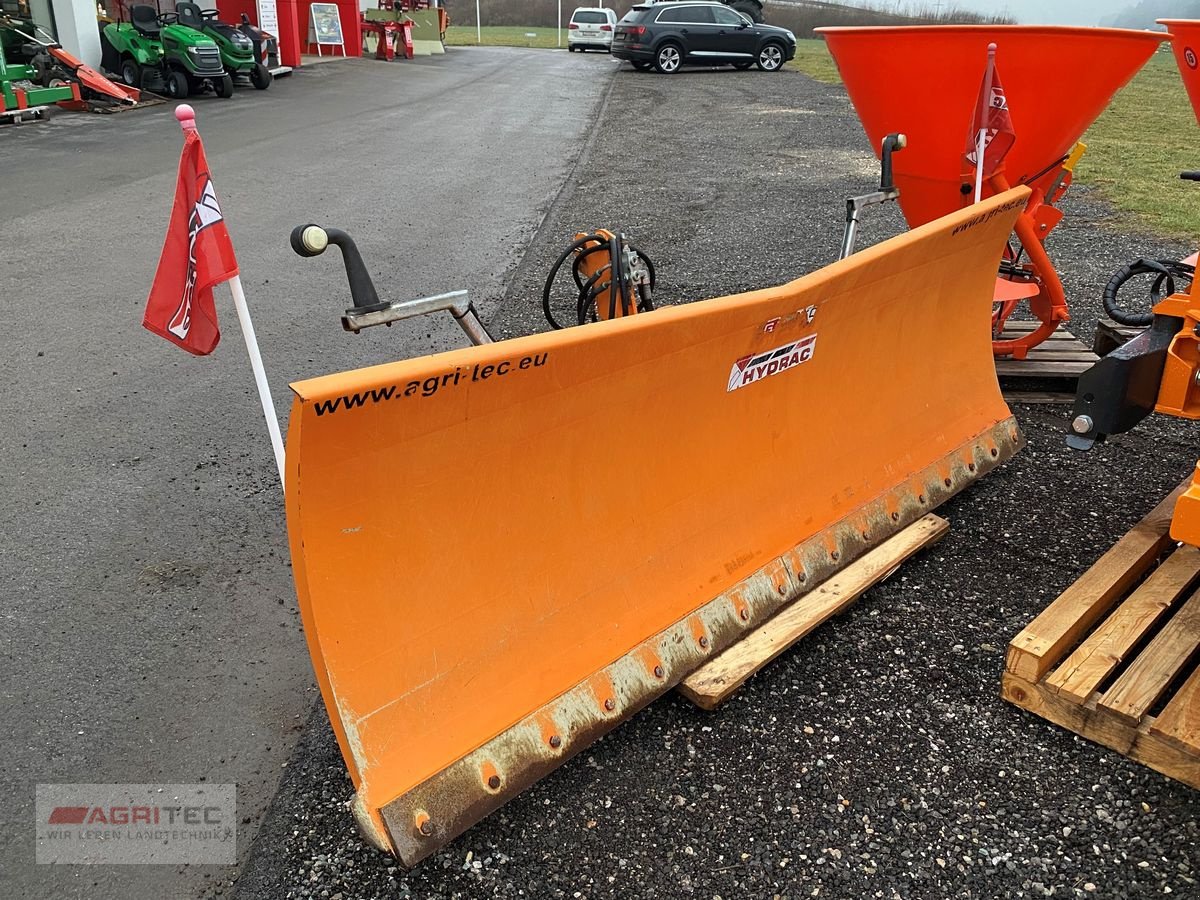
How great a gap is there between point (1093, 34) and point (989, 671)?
3023 millimetres

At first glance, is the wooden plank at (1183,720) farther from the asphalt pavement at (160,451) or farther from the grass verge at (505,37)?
the grass verge at (505,37)

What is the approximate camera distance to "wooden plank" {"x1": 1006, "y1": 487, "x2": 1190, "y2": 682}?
2.82m

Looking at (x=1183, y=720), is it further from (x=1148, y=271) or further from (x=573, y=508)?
(x=1148, y=271)

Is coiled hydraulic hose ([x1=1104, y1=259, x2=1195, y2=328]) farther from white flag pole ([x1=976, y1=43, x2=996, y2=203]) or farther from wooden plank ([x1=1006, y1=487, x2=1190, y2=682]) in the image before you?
wooden plank ([x1=1006, y1=487, x2=1190, y2=682])

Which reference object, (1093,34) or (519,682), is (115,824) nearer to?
(519,682)

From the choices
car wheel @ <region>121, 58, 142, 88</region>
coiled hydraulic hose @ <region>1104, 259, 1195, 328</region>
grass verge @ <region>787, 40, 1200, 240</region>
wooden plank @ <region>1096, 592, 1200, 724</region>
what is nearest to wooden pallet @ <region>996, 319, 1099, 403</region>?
coiled hydraulic hose @ <region>1104, 259, 1195, 328</region>

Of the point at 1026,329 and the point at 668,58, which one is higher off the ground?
the point at 1026,329

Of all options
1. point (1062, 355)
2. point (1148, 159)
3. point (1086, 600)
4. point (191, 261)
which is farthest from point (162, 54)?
point (1086, 600)

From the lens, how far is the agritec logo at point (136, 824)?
2383 millimetres

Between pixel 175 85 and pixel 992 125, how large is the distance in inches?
648

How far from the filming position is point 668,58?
25891 millimetres

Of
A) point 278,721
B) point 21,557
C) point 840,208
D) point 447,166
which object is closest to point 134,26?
A: point 447,166

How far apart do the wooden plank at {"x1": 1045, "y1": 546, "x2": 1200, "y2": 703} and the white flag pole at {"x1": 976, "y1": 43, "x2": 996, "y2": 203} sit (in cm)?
195

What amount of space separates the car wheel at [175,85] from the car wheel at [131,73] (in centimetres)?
44
